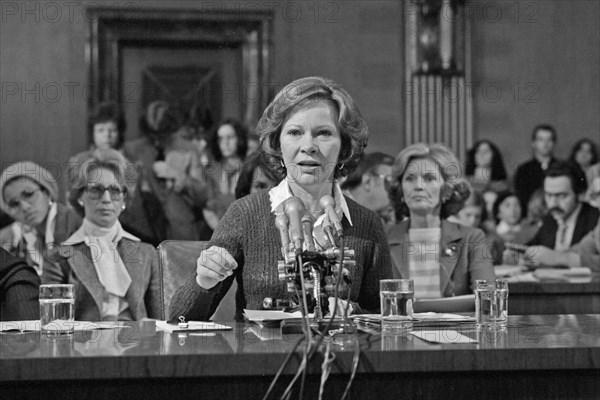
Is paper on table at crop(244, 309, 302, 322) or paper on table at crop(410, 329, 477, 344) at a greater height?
paper on table at crop(244, 309, 302, 322)

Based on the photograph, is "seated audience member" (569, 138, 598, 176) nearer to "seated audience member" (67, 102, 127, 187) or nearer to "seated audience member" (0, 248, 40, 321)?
"seated audience member" (67, 102, 127, 187)

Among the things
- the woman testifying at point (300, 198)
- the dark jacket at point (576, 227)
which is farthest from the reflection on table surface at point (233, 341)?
the dark jacket at point (576, 227)

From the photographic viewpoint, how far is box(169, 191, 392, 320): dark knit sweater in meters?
2.26

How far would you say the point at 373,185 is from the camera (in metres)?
4.48

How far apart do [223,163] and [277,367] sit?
449 centimetres

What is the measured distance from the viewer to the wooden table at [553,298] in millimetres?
3822

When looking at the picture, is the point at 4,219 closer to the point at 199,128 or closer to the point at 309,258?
the point at 199,128

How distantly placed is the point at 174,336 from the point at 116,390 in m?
0.31

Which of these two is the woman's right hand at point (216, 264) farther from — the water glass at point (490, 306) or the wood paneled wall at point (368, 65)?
the wood paneled wall at point (368, 65)

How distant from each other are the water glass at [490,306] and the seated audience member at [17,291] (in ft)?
4.25

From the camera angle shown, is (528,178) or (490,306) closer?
(490,306)

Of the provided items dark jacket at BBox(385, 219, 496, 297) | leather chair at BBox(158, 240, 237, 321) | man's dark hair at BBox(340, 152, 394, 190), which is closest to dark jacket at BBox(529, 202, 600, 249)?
man's dark hair at BBox(340, 152, 394, 190)

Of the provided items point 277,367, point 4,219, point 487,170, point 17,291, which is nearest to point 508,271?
point 487,170

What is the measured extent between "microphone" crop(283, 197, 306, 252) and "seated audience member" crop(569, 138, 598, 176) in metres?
5.15
